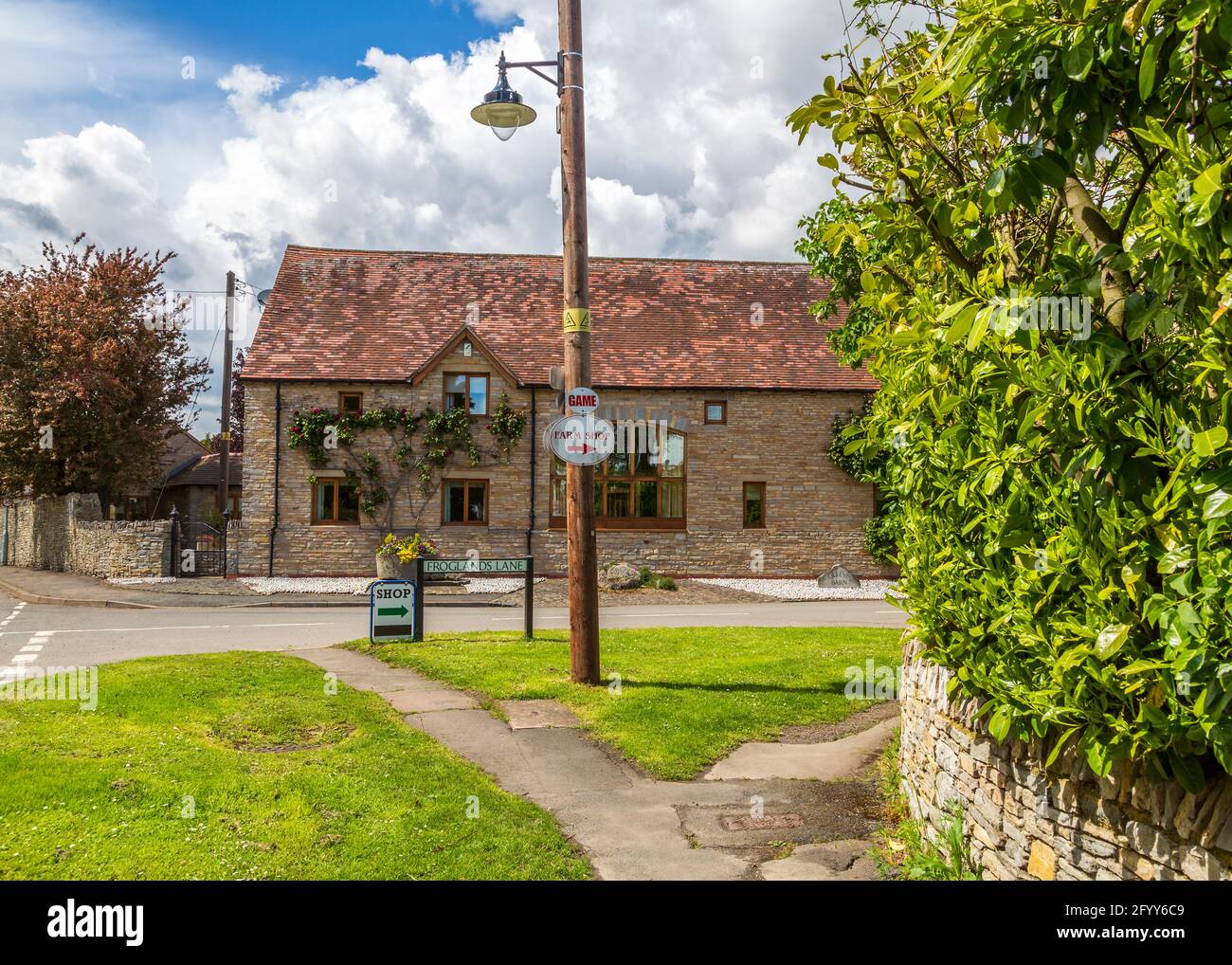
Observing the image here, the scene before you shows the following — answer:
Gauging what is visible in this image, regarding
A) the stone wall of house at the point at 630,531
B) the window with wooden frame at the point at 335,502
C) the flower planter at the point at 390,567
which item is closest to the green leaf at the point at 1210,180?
the flower planter at the point at 390,567

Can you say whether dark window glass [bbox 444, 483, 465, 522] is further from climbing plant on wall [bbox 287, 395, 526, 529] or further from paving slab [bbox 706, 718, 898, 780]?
paving slab [bbox 706, 718, 898, 780]

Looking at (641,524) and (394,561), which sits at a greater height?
(641,524)

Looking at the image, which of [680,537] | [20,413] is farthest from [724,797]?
[20,413]

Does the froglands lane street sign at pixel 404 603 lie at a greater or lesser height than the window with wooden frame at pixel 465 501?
lesser

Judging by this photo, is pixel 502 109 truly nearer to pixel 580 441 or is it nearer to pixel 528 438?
pixel 580 441

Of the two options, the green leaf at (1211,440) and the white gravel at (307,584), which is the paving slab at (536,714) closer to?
the green leaf at (1211,440)

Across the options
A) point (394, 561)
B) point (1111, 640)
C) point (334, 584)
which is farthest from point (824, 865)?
point (334, 584)

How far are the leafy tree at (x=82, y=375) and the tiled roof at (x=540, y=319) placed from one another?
5710 millimetres

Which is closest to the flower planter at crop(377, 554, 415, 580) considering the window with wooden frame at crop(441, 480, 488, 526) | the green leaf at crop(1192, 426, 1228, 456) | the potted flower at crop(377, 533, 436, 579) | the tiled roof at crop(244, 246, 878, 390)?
the potted flower at crop(377, 533, 436, 579)

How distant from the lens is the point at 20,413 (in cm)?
2953

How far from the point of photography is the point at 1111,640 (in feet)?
10.9

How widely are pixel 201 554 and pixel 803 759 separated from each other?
922 inches

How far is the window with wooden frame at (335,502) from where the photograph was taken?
26703mm

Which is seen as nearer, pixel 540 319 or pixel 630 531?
pixel 630 531
